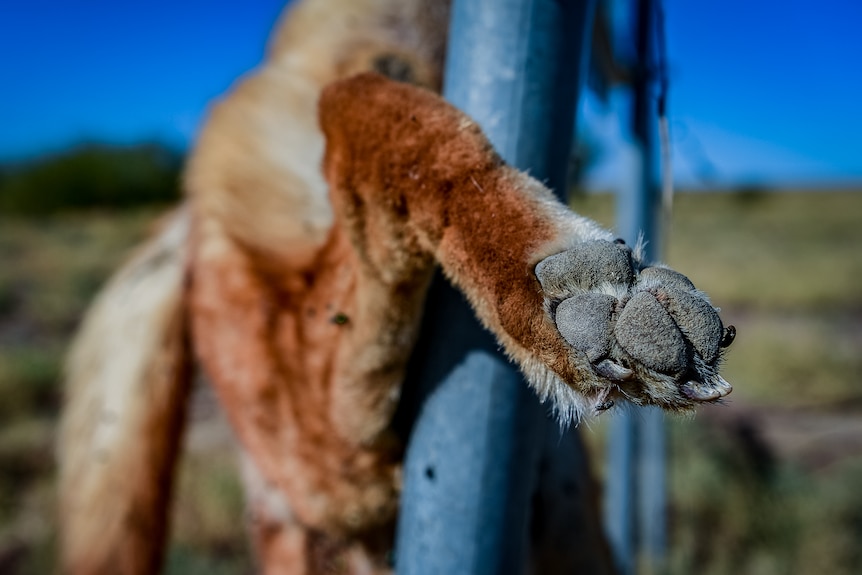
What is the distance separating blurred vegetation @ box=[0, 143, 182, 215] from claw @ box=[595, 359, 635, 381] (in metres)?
24.9

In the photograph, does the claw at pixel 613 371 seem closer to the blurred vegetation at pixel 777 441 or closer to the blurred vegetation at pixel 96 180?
the blurred vegetation at pixel 777 441

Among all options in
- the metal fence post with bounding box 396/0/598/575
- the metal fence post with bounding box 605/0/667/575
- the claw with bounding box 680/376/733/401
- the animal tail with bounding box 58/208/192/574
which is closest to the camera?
the claw with bounding box 680/376/733/401

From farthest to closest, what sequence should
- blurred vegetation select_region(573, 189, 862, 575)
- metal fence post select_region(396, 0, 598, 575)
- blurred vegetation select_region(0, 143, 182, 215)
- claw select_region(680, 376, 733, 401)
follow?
1. blurred vegetation select_region(0, 143, 182, 215)
2. blurred vegetation select_region(573, 189, 862, 575)
3. metal fence post select_region(396, 0, 598, 575)
4. claw select_region(680, 376, 733, 401)

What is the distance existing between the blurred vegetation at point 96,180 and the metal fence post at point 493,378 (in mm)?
24603

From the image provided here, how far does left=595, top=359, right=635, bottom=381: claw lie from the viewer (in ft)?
2.84

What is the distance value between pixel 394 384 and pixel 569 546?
0.84 metres

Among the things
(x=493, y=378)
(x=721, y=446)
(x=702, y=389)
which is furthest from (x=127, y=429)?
(x=721, y=446)

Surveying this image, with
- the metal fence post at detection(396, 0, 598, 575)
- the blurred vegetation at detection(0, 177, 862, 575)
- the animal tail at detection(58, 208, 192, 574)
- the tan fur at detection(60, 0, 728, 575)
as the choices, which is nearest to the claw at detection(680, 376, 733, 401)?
the tan fur at detection(60, 0, 728, 575)

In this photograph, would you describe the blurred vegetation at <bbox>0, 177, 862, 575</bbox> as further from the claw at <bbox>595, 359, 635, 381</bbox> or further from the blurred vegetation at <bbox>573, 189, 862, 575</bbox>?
the claw at <bbox>595, 359, 635, 381</bbox>

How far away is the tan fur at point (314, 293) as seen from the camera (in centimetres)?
107

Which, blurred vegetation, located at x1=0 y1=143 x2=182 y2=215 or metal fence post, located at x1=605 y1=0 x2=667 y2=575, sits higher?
blurred vegetation, located at x1=0 y1=143 x2=182 y2=215

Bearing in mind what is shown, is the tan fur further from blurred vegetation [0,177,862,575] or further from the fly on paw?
blurred vegetation [0,177,862,575]

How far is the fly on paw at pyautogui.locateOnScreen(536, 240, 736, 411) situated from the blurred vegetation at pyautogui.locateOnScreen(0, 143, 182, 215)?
2483cm

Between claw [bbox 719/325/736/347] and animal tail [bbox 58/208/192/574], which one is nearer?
claw [bbox 719/325/736/347]
